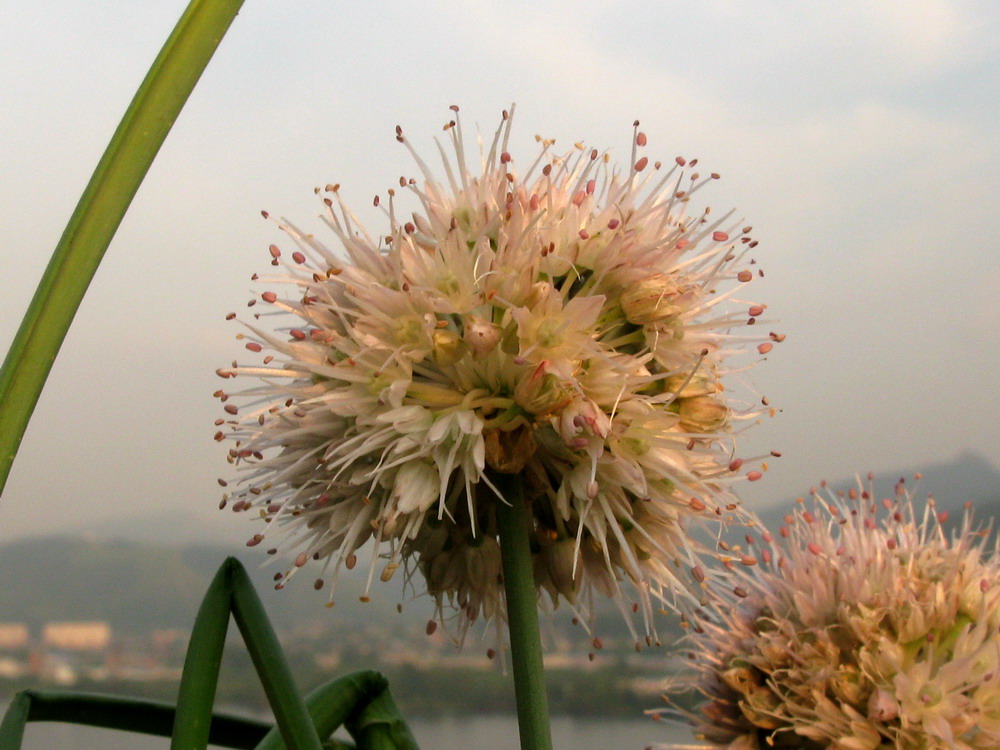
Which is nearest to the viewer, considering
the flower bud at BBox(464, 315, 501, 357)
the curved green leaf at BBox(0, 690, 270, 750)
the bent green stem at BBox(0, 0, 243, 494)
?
the bent green stem at BBox(0, 0, 243, 494)

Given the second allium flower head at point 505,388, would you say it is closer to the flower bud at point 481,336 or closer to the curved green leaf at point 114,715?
the flower bud at point 481,336

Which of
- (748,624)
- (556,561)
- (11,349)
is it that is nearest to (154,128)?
(11,349)

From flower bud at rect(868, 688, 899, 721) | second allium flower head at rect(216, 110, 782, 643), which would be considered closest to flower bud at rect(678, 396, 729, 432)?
second allium flower head at rect(216, 110, 782, 643)

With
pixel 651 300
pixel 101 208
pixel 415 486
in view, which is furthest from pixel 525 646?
pixel 101 208

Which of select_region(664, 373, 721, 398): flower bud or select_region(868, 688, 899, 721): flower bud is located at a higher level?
select_region(664, 373, 721, 398): flower bud

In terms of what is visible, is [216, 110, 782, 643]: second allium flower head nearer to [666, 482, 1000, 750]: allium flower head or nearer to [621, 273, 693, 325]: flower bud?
[621, 273, 693, 325]: flower bud

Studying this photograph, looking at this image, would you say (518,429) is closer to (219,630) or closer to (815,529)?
(219,630)

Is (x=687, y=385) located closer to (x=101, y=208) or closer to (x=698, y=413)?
(x=698, y=413)
